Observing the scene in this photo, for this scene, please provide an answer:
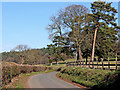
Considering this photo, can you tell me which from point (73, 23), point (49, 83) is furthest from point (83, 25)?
point (49, 83)

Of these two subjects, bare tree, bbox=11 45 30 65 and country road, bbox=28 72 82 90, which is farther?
bare tree, bbox=11 45 30 65

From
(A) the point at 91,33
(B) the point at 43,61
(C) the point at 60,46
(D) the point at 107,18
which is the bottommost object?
(B) the point at 43,61

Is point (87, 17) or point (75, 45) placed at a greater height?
→ point (87, 17)

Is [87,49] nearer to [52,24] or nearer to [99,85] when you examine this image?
[52,24]

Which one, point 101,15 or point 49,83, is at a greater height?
point 101,15

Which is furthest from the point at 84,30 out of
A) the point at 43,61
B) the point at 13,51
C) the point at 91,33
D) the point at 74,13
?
the point at 43,61

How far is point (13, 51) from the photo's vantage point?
7444 cm

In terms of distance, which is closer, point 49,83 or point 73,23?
point 49,83

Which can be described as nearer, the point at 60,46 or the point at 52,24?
the point at 52,24

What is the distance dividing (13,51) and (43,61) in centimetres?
1703

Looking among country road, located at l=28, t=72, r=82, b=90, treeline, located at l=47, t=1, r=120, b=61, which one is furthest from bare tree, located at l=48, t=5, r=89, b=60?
country road, located at l=28, t=72, r=82, b=90

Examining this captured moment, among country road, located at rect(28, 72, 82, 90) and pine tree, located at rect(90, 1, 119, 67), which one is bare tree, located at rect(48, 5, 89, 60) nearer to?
pine tree, located at rect(90, 1, 119, 67)

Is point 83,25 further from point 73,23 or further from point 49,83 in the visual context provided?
point 49,83

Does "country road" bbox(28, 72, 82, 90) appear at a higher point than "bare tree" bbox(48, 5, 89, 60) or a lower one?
lower
